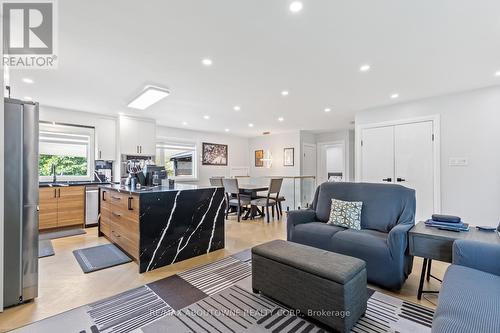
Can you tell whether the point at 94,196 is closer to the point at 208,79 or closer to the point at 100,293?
the point at 100,293

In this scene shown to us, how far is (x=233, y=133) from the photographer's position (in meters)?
8.10

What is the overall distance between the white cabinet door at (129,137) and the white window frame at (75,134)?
0.58 meters

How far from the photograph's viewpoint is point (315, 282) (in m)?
1.77

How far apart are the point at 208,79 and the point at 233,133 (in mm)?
4720

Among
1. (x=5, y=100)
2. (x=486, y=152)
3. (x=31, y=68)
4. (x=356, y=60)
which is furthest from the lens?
(x=486, y=152)

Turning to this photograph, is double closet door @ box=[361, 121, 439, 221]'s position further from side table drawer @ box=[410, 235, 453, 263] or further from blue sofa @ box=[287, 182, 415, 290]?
side table drawer @ box=[410, 235, 453, 263]

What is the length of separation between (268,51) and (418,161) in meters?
3.56

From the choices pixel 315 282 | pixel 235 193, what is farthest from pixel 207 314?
pixel 235 193

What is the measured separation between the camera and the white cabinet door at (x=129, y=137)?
5488mm

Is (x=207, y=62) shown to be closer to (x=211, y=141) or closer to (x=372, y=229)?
(x=372, y=229)

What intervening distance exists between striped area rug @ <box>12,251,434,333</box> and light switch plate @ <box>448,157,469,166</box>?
3.03m

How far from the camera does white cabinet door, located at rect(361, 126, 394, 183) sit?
185 inches

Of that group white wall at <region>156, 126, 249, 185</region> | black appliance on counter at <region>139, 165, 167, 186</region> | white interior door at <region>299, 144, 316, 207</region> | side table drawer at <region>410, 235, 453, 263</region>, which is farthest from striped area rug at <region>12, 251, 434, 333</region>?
white wall at <region>156, 126, 249, 185</region>

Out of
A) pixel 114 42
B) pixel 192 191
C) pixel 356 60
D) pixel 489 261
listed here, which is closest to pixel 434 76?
pixel 356 60
